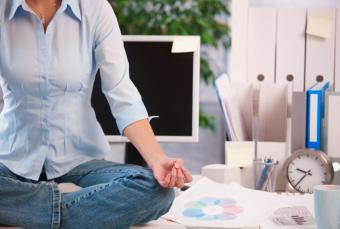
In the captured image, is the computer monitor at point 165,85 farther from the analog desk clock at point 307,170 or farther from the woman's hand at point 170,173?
the woman's hand at point 170,173

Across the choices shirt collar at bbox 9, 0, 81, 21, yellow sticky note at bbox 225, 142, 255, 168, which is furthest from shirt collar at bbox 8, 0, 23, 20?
yellow sticky note at bbox 225, 142, 255, 168

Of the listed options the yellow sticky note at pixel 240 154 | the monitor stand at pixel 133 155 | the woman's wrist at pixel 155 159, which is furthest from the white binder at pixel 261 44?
the woman's wrist at pixel 155 159

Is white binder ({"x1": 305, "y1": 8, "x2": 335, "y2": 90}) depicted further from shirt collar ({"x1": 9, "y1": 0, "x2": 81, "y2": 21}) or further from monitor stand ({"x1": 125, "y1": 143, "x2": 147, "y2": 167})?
shirt collar ({"x1": 9, "y1": 0, "x2": 81, "y2": 21})

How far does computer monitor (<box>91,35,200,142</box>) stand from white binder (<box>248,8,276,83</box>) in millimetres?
213

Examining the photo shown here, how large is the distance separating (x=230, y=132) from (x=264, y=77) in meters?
0.31

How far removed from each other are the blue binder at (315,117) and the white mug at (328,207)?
1.73ft

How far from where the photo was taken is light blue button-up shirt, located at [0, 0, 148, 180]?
138 cm

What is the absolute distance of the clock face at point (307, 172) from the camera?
1.65 meters

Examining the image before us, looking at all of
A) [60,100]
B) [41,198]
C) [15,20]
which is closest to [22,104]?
[60,100]

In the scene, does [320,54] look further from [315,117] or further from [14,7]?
[14,7]

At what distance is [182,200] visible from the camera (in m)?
1.42

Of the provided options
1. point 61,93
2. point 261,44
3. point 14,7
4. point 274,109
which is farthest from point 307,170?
point 14,7

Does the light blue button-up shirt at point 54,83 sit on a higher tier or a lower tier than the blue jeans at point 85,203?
higher

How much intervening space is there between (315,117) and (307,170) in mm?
148
